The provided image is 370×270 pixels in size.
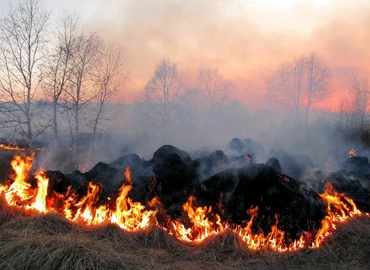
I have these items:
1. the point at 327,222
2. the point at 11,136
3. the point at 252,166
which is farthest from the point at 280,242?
the point at 11,136

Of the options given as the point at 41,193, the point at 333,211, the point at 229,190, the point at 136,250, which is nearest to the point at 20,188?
the point at 41,193

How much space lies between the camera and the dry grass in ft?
12.8

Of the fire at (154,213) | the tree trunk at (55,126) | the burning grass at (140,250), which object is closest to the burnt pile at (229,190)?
the fire at (154,213)

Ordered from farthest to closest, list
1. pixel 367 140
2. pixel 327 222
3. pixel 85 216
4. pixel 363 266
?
1. pixel 367 140
2. pixel 85 216
3. pixel 327 222
4. pixel 363 266

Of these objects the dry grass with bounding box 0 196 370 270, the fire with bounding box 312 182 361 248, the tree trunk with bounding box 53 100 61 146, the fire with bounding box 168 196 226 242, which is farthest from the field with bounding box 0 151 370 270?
the tree trunk with bounding box 53 100 61 146

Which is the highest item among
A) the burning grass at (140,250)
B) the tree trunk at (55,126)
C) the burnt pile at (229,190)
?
the tree trunk at (55,126)

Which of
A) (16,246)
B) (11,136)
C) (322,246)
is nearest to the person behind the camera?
(16,246)

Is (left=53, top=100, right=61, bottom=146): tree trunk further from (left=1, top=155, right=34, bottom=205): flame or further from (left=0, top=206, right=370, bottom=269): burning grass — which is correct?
(left=0, top=206, right=370, bottom=269): burning grass

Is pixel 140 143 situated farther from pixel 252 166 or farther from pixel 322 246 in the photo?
pixel 322 246

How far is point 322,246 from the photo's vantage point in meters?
5.20

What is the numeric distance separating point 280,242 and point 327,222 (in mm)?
1126

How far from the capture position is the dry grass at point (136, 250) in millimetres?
3889

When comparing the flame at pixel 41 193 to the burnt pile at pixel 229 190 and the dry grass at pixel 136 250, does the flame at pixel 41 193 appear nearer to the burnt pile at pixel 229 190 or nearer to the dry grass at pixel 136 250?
the burnt pile at pixel 229 190

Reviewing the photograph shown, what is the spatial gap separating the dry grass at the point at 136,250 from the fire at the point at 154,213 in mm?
236
